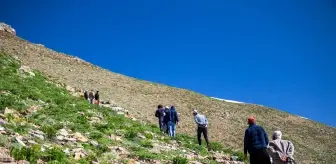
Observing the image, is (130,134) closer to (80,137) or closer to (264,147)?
(80,137)

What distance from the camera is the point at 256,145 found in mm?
12703

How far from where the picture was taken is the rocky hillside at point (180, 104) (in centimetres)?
3606

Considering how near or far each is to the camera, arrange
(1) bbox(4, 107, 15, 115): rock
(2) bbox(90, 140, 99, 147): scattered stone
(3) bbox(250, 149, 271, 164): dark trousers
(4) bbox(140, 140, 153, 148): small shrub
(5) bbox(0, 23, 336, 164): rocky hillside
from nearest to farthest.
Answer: (3) bbox(250, 149, 271, 164): dark trousers < (2) bbox(90, 140, 99, 147): scattered stone < (1) bbox(4, 107, 15, 115): rock < (4) bbox(140, 140, 153, 148): small shrub < (5) bbox(0, 23, 336, 164): rocky hillside

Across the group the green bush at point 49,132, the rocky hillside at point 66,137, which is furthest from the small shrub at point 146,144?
the green bush at point 49,132

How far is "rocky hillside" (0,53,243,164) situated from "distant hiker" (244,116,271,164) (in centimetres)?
268

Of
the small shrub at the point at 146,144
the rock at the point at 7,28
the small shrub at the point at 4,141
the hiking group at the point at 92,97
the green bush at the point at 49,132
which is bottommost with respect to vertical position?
the small shrub at the point at 4,141

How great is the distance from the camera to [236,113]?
47.2 meters

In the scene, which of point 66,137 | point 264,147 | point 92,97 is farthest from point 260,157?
point 92,97

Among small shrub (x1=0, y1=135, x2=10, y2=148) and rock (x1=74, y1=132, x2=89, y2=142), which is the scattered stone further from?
small shrub (x1=0, y1=135, x2=10, y2=148)

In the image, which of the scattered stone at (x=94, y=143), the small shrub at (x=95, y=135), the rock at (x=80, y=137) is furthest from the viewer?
the small shrub at (x=95, y=135)

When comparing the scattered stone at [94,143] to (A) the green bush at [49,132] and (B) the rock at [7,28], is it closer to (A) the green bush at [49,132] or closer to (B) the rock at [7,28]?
(A) the green bush at [49,132]

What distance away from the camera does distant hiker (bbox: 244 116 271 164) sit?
40.9ft

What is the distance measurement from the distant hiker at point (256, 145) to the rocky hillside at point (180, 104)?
19.5 meters

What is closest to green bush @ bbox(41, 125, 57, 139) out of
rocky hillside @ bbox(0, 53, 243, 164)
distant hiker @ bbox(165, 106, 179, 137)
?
rocky hillside @ bbox(0, 53, 243, 164)
